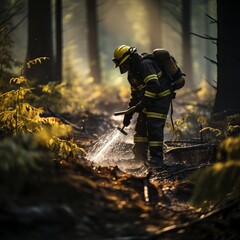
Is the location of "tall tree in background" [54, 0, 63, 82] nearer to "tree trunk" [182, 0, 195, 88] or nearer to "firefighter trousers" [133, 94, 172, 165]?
"firefighter trousers" [133, 94, 172, 165]

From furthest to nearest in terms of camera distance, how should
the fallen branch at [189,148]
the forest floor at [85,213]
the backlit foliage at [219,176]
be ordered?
the fallen branch at [189,148]
the backlit foliage at [219,176]
the forest floor at [85,213]

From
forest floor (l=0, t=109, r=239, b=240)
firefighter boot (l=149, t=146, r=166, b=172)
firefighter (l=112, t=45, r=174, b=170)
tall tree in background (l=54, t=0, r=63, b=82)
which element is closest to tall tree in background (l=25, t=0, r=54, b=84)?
tall tree in background (l=54, t=0, r=63, b=82)

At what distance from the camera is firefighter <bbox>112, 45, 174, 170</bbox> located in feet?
23.8

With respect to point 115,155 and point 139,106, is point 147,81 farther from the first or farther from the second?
point 115,155

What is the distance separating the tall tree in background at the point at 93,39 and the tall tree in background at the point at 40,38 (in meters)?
10.9

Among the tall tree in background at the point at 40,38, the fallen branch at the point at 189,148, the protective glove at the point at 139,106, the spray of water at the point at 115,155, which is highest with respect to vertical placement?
the tall tree in background at the point at 40,38

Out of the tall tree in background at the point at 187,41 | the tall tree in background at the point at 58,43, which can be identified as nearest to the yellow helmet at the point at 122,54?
the tall tree in background at the point at 58,43

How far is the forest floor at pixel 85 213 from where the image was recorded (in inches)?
129

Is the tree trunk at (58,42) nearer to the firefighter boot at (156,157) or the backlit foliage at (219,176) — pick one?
the firefighter boot at (156,157)

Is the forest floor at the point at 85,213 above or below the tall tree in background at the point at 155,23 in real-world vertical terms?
below

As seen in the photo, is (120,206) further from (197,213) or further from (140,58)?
→ (140,58)

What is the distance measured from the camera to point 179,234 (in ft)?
12.1

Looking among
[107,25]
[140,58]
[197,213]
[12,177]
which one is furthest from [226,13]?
[107,25]

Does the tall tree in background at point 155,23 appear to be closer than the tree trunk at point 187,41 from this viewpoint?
No
